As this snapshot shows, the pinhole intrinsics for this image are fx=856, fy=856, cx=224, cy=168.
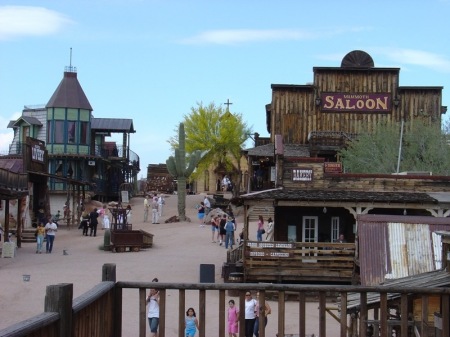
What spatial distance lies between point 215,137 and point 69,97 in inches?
475

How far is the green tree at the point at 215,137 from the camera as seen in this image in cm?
6519

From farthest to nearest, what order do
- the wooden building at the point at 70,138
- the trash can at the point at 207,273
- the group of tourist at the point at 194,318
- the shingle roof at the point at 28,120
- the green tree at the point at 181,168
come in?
the shingle roof at the point at 28,120, the wooden building at the point at 70,138, the green tree at the point at 181,168, the trash can at the point at 207,273, the group of tourist at the point at 194,318

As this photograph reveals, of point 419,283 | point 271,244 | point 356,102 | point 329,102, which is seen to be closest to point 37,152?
point 329,102

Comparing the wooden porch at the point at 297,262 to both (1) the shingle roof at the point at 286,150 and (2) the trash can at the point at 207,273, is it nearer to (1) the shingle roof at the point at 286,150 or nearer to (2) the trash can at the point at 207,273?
(2) the trash can at the point at 207,273

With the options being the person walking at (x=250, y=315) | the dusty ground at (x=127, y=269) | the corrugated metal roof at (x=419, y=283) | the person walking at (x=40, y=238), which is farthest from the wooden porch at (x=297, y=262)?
the person walking at (x=40, y=238)

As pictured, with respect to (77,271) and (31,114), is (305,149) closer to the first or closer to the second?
(77,271)

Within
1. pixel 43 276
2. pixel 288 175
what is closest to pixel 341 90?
pixel 288 175

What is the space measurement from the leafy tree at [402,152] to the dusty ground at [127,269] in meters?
6.66

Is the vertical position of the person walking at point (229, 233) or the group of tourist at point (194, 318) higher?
the person walking at point (229, 233)

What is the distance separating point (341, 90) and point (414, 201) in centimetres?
2272

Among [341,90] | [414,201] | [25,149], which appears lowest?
[414,201]

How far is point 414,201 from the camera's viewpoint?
86.5 ft

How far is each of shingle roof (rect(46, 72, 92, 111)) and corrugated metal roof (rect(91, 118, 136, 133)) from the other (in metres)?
2.97

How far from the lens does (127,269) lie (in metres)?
30.2
